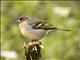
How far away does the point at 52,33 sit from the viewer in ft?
29.3

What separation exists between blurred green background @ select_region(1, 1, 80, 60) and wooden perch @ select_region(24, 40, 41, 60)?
221 centimetres

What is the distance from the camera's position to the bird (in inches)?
257

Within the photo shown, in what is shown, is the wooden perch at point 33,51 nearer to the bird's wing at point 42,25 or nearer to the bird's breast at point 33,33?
the bird's breast at point 33,33

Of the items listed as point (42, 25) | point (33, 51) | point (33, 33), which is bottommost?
point (33, 51)

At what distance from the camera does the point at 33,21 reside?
679 cm

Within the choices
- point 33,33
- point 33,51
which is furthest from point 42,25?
point 33,51

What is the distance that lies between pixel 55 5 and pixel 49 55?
5.83 feet

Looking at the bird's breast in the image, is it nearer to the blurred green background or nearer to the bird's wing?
the bird's wing

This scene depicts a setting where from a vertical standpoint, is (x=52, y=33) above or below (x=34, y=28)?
below

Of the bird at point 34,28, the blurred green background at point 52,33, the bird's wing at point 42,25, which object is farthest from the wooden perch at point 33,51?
the blurred green background at point 52,33

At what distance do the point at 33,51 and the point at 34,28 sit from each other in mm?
1651

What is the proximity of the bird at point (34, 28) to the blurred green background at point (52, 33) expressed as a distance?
99cm

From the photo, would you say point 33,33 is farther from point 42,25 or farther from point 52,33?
point 52,33

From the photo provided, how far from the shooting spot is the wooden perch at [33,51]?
5.06m
